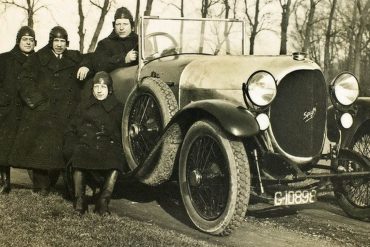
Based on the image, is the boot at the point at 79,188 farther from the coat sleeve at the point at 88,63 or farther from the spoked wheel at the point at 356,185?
the spoked wheel at the point at 356,185

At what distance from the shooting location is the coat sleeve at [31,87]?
580cm

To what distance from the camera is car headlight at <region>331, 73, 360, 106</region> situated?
5.09 meters

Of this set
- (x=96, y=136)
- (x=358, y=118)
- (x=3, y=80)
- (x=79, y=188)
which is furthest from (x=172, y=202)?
(x=3, y=80)

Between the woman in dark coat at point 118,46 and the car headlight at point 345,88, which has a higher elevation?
the woman in dark coat at point 118,46

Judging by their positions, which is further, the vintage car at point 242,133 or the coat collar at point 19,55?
the coat collar at point 19,55

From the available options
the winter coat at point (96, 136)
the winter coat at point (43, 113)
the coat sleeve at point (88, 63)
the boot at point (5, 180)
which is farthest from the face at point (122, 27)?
the boot at point (5, 180)

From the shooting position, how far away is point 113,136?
201 inches

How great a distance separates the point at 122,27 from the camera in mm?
6309

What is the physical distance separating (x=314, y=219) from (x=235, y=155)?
1560 mm

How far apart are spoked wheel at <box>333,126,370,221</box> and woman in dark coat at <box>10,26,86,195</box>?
3.05 meters

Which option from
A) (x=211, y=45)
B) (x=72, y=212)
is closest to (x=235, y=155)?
(x=72, y=212)

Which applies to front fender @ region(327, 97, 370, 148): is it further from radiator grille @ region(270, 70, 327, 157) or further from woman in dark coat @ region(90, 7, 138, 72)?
woman in dark coat @ region(90, 7, 138, 72)

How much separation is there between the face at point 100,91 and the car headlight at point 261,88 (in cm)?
147

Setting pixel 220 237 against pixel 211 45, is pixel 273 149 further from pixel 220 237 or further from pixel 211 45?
pixel 211 45
